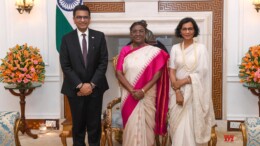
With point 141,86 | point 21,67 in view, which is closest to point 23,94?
point 21,67

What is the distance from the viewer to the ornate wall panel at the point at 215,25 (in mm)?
5105

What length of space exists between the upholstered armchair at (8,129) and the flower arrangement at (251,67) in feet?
9.34

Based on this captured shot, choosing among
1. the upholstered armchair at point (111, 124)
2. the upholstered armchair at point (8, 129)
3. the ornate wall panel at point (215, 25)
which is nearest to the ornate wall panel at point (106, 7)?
the ornate wall panel at point (215, 25)

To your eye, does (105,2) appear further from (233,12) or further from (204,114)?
(204,114)

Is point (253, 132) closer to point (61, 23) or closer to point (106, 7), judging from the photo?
point (61, 23)

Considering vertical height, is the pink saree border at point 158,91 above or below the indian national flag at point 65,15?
below

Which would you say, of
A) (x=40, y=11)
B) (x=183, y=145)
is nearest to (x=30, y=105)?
(x=40, y=11)

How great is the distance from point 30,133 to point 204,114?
2.45 meters

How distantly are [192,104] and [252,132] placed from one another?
875 mm

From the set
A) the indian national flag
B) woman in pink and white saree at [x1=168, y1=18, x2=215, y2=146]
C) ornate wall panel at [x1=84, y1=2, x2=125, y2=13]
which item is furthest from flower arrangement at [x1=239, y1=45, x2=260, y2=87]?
the indian national flag

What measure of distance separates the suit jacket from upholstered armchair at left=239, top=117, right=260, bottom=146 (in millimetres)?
1443

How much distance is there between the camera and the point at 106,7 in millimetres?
5219

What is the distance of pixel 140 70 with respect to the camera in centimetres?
363

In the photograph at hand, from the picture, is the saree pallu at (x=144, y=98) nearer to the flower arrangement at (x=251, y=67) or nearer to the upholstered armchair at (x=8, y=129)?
the upholstered armchair at (x=8, y=129)
